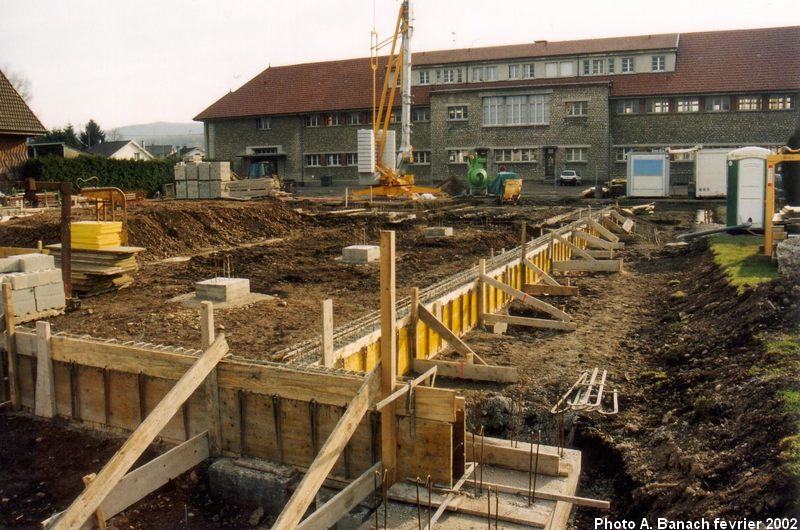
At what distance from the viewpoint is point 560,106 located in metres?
49.9

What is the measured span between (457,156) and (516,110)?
5.12 m

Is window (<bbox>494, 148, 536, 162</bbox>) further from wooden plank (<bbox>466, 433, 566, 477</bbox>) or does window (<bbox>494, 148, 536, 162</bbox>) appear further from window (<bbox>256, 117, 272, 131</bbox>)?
wooden plank (<bbox>466, 433, 566, 477</bbox>)

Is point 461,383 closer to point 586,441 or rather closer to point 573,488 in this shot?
point 586,441

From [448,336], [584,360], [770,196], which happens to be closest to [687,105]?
[770,196]

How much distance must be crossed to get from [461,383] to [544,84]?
141ft

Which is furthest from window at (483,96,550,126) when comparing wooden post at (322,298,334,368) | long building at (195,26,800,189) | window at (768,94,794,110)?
wooden post at (322,298,334,368)

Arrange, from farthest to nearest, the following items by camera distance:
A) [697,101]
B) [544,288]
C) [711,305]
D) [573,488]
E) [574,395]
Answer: [697,101]
[544,288]
[711,305]
[574,395]
[573,488]

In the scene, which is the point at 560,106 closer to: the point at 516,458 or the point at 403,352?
the point at 403,352

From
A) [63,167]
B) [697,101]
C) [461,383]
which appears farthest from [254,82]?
[461,383]

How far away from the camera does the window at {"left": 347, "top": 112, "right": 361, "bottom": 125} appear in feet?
182

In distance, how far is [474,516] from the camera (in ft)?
21.0

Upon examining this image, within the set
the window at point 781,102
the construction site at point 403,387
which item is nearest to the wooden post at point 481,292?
the construction site at point 403,387

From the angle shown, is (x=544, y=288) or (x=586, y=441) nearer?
(x=586, y=441)

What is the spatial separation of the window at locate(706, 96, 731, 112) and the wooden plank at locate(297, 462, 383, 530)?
46629mm
